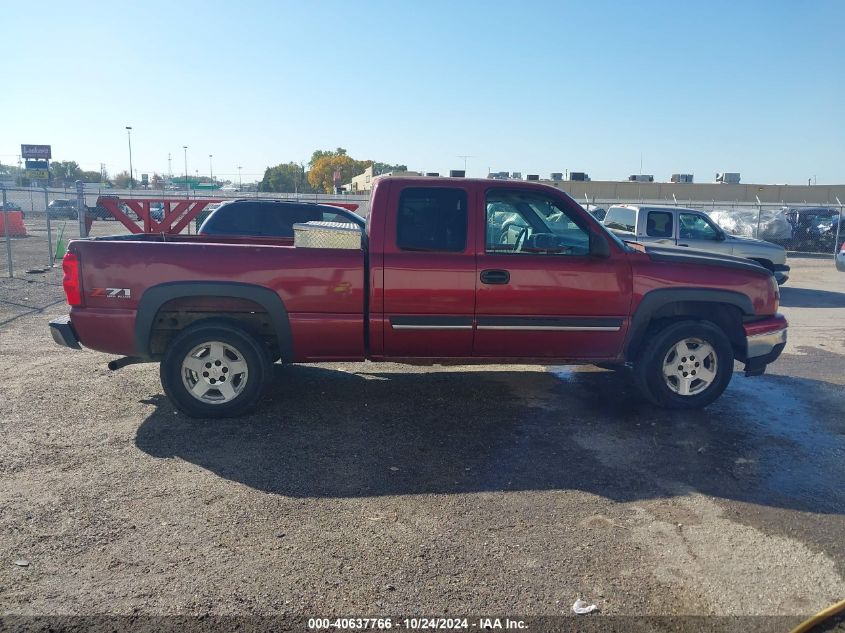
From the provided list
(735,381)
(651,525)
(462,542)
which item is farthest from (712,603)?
(735,381)

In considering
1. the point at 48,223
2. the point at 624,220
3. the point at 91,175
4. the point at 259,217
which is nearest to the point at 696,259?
the point at 259,217

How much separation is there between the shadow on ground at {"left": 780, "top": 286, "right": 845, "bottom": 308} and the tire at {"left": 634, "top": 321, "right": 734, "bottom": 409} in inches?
328

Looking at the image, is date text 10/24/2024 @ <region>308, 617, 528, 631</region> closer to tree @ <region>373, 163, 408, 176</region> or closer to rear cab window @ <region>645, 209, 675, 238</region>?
tree @ <region>373, 163, 408, 176</region>

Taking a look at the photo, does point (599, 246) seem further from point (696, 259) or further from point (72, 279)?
point (72, 279)

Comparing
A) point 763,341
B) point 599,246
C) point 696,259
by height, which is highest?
point 599,246

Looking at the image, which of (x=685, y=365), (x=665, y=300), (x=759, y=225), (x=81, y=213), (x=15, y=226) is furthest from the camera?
(x=15, y=226)

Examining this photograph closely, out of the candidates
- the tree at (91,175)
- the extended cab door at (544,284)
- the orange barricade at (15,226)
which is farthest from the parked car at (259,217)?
the tree at (91,175)

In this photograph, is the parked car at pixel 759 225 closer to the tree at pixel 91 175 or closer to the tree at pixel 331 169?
the tree at pixel 331 169

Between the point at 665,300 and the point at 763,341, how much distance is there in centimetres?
104

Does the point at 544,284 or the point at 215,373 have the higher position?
the point at 544,284

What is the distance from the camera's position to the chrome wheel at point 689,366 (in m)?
5.92

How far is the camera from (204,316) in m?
5.63


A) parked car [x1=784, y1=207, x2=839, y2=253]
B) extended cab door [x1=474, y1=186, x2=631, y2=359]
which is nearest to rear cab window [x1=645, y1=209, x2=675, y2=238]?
extended cab door [x1=474, y1=186, x2=631, y2=359]

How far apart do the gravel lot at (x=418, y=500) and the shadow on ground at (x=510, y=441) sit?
0.07 ft
